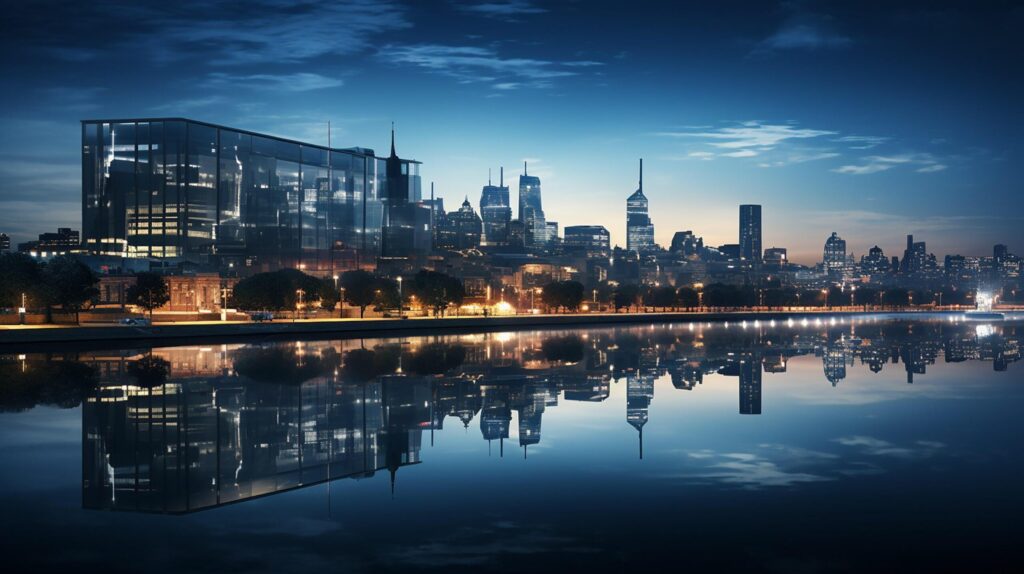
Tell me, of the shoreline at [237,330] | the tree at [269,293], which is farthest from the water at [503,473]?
the tree at [269,293]

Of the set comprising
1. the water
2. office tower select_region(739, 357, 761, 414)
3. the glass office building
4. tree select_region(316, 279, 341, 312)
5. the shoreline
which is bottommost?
office tower select_region(739, 357, 761, 414)

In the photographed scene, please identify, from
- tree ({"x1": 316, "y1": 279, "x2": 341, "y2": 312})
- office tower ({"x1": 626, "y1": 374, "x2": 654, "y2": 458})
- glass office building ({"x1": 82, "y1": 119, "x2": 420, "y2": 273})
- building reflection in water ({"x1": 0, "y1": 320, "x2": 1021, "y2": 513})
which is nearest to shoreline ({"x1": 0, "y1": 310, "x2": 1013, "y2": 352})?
building reflection in water ({"x1": 0, "y1": 320, "x2": 1021, "y2": 513})

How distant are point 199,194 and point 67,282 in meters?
72.6

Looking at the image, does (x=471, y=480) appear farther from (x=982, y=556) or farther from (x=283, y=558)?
(x=982, y=556)

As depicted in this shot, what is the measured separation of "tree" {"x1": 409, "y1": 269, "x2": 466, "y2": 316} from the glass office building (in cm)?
3865

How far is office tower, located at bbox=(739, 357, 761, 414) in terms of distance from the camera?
1255 inches

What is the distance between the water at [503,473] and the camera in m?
13.6

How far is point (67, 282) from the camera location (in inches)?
3337

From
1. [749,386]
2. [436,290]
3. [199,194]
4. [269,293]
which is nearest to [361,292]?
[269,293]

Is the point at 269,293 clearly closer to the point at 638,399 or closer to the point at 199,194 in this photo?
the point at 199,194

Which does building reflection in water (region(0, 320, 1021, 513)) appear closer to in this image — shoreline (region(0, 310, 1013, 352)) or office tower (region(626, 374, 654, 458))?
office tower (region(626, 374, 654, 458))

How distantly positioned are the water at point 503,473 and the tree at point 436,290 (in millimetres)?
91960

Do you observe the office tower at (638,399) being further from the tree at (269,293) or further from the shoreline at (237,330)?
the tree at (269,293)

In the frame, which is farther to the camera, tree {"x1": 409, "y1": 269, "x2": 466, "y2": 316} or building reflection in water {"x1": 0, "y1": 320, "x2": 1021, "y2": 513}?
tree {"x1": 409, "y1": 269, "x2": 466, "y2": 316}
